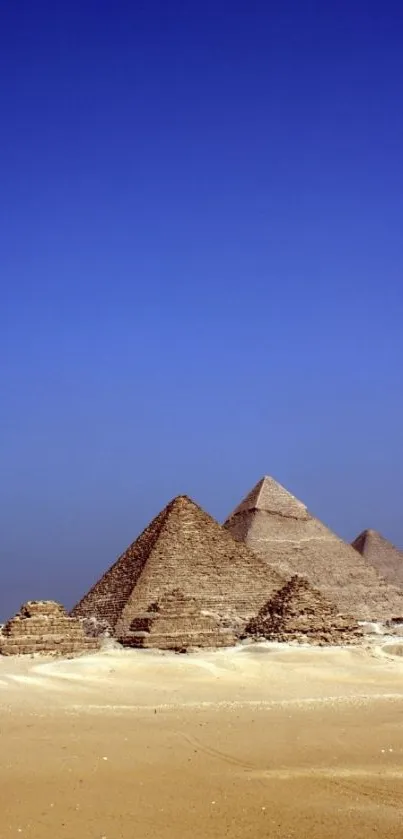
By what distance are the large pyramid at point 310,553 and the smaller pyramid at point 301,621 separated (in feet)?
53.3

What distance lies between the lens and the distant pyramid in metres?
59.3

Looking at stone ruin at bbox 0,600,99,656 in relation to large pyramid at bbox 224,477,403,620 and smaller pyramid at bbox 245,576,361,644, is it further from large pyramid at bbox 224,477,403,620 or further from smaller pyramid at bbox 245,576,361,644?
large pyramid at bbox 224,477,403,620

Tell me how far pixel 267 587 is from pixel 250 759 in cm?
3097

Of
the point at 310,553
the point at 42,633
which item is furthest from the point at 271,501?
the point at 42,633

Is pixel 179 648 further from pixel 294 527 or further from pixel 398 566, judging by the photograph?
pixel 398 566

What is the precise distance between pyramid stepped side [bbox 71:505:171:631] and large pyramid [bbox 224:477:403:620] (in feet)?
21.1

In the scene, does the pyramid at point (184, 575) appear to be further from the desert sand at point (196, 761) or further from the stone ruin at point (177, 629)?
the desert sand at point (196, 761)

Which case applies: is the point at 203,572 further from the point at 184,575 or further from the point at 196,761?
the point at 196,761

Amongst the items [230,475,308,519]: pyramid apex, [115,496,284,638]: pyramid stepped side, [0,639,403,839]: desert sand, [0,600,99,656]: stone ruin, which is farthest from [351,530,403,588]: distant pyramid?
[0,639,403,839]: desert sand

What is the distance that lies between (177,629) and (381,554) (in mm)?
34487

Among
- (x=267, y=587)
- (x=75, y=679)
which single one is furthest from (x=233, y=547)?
(x=75, y=679)

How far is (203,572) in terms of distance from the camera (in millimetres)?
39906

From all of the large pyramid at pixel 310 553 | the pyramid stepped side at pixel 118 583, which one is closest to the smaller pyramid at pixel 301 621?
the pyramid stepped side at pixel 118 583

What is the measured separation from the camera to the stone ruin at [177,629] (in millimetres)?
28062
